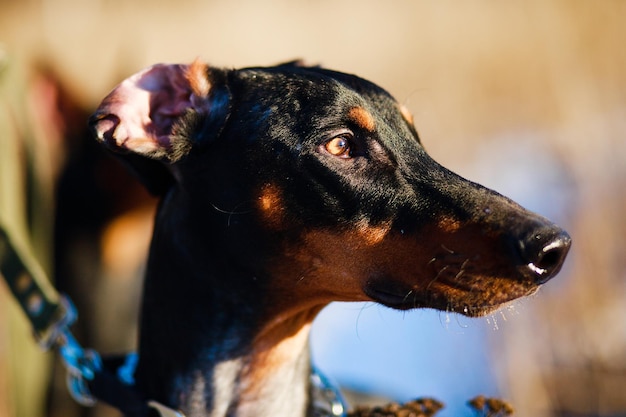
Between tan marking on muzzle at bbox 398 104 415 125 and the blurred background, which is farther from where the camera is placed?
the blurred background

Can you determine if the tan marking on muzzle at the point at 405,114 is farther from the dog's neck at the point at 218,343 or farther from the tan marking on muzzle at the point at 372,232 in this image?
the dog's neck at the point at 218,343

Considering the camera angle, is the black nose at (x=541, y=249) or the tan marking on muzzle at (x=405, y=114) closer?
the black nose at (x=541, y=249)

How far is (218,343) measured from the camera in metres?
2.26

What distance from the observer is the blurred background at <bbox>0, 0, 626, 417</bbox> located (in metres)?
3.75

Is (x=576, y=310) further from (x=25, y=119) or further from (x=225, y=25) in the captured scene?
(x=25, y=119)

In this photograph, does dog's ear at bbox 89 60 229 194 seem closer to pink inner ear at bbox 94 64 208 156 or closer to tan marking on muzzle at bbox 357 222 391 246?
pink inner ear at bbox 94 64 208 156

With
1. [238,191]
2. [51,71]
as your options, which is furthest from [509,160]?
[238,191]

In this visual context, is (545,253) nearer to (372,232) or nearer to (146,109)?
(372,232)

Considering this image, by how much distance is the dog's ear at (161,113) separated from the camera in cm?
219

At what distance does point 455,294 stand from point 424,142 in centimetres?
474

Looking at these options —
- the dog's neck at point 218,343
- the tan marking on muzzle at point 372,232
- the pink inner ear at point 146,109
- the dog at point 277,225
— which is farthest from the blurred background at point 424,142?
the tan marking on muzzle at point 372,232

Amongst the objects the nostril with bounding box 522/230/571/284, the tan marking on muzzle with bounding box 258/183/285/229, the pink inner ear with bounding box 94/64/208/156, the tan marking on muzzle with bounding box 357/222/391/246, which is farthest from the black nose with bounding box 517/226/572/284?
the pink inner ear with bounding box 94/64/208/156

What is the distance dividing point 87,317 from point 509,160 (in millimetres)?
3784

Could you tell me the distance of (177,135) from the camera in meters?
2.23
